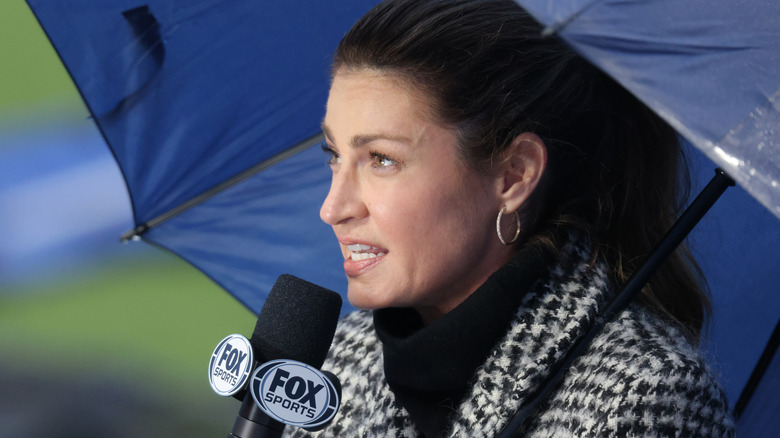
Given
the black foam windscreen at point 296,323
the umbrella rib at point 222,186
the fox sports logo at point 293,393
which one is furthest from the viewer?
the umbrella rib at point 222,186

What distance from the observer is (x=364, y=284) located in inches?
60.3

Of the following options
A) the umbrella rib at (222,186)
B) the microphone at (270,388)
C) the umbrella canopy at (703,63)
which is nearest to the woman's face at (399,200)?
the microphone at (270,388)

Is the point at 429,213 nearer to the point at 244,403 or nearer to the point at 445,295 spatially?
the point at 445,295

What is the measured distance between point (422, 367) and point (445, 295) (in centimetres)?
15

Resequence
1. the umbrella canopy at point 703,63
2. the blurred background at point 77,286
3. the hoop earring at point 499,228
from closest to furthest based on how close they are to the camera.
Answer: the umbrella canopy at point 703,63
the hoop earring at point 499,228
the blurred background at point 77,286

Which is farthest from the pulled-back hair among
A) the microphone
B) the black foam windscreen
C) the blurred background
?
the blurred background

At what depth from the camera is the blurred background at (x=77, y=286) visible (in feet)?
18.0

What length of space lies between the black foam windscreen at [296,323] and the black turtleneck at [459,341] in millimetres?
234

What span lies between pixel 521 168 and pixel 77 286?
5677 millimetres

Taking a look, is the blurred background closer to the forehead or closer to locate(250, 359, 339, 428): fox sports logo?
the forehead

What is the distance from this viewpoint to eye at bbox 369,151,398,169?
1.52 meters

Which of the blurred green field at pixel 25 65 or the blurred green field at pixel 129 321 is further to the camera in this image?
the blurred green field at pixel 25 65

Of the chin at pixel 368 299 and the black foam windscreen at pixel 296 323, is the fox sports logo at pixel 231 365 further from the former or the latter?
the chin at pixel 368 299

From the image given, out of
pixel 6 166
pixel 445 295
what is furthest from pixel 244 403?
pixel 6 166
